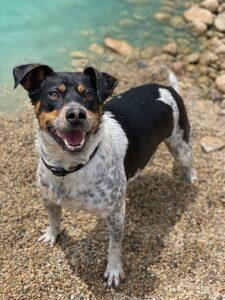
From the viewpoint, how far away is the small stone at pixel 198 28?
7.81 meters

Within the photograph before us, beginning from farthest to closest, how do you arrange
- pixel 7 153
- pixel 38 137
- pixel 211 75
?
pixel 211 75 < pixel 7 153 < pixel 38 137

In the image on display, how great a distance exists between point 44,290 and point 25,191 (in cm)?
114

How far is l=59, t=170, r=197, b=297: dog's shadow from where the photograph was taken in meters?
4.39

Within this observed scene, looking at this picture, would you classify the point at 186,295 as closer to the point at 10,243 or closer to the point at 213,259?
the point at 213,259

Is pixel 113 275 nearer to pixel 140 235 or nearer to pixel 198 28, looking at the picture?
pixel 140 235

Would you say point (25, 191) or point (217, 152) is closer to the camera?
point (25, 191)

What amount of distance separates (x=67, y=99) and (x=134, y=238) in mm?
1920

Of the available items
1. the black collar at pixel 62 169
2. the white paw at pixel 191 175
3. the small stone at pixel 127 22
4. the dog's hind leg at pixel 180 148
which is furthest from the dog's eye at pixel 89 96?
the small stone at pixel 127 22

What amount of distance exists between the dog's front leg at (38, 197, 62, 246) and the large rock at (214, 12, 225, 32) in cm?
473

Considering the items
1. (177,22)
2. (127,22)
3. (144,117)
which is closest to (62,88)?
(144,117)

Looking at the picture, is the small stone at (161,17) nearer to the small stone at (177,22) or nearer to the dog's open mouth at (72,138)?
the small stone at (177,22)

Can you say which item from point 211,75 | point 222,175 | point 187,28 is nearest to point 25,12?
point 187,28

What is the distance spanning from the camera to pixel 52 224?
4469mm

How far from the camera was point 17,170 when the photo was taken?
5.20 m
